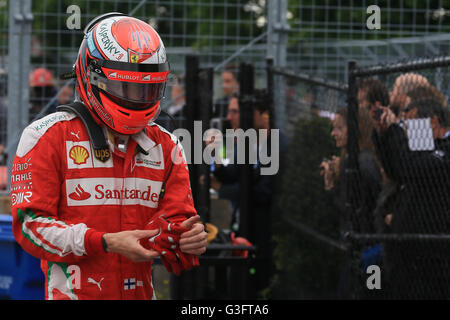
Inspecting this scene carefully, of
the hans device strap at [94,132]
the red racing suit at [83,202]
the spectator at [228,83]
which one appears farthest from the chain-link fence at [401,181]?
the spectator at [228,83]

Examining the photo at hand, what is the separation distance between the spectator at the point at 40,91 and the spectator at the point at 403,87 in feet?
13.0

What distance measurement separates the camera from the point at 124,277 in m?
3.27

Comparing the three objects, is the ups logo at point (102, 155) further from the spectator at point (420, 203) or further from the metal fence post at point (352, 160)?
the metal fence post at point (352, 160)

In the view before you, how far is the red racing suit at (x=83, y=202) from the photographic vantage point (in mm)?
3086

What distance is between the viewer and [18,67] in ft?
25.3

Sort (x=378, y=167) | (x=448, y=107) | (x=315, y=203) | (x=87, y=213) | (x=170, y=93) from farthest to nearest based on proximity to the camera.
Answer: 1. (x=170, y=93)
2. (x=315, y=203)
3. (x=378, y=167)
4. (x=448, y=107)
5. (x=87, y=213)

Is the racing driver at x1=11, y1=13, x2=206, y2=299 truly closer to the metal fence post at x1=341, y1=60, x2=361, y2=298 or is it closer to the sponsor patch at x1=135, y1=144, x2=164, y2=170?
the sponsor patch at x1=135, y1=144, x2=164, y2=170

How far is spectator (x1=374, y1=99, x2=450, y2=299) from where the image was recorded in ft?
15.9

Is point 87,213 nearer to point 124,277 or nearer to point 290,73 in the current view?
point 124,277

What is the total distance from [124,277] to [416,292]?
244 cm

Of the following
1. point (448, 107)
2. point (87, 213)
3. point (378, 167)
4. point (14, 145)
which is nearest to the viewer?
point (87, 213)
